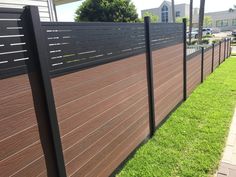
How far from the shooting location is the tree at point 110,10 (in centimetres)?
1973

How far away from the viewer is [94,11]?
20422mm

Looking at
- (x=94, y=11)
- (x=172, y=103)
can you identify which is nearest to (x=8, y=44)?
(x=172, y=103)

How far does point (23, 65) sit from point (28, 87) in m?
0.17

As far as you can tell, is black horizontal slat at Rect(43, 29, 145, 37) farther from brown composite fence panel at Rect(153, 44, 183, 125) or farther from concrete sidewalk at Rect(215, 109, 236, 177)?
concrete sidewalk at Rect(215, 109, 236, 177)

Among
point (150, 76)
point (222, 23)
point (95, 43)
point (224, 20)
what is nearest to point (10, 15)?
point (95, 43)

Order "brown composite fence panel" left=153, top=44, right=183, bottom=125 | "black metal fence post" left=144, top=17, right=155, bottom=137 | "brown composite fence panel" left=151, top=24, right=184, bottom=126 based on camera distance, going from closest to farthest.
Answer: "black metal fence post" left=144, top=17, right=155, bottom=137
"brown composite fence panel" left=151, top=24, right=184, bottom=126
"brown composite fence panel" left=153, top=44, right=183, bottom=125

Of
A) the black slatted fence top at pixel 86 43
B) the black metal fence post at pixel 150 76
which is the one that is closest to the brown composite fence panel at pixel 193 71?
the black metal fence post at pixel 150 76

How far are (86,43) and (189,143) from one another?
2395 millimetres

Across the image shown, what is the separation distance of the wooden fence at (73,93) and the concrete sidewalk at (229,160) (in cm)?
117

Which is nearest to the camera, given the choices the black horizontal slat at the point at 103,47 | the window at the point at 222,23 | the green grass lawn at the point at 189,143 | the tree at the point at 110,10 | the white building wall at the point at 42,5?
the black horizontal slat at the point at 103,47

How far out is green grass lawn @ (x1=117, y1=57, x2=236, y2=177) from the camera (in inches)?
119

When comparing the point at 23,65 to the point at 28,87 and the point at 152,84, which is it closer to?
the point at 28,87

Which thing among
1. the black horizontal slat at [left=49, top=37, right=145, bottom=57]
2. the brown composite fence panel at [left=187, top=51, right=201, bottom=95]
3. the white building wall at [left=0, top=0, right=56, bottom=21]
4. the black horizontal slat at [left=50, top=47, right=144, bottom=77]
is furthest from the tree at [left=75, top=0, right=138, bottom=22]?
the black horizontal slat at [left=50, top=47, right=144, bottom=77]

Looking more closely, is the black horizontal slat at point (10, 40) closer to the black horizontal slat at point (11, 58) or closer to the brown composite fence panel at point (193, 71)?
the black horizontal slat at point (11, 58)
